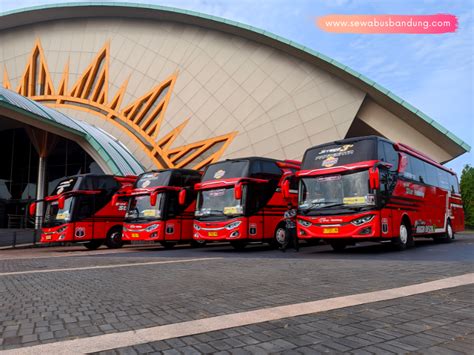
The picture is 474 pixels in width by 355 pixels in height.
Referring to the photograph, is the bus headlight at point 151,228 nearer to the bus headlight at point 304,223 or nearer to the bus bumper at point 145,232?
the bus bumper at point 145,232

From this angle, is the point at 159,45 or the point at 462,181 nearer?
the point at 159,45

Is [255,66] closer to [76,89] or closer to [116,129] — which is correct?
[116,129]

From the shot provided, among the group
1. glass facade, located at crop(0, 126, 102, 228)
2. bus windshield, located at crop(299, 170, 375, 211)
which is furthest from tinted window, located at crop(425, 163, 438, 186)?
glass facade, located at crop(0, 126, 102, 228)

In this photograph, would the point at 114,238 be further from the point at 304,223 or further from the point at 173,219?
the point at 304,223

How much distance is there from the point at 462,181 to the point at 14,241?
208ft

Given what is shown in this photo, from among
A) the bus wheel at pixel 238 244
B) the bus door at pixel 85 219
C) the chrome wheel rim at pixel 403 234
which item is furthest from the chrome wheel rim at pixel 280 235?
the bus door at pixel 85 219

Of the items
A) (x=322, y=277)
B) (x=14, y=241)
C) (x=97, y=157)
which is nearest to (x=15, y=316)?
(x=322, y=277)

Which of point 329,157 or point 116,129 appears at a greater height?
point 116,129

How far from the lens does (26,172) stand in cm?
3394

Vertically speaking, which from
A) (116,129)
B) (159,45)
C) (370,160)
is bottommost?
(370,160)

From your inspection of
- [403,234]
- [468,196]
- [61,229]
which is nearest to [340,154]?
[403,234]

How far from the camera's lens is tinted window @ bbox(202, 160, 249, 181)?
14383 millimetres

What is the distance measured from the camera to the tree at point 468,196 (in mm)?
54406

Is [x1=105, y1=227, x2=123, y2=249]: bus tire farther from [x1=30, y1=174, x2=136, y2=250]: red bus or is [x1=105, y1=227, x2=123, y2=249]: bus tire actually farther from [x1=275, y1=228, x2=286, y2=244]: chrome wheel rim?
[x1=275, y1=228, x2=286, y2=244]: chrome wheel rim
